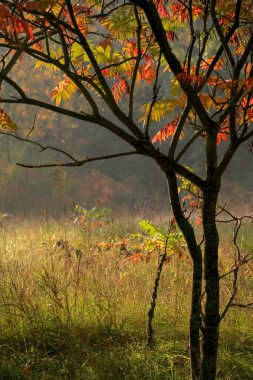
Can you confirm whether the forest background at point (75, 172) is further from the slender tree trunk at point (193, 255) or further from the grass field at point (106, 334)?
the slender tree trunk at point (193, 255)

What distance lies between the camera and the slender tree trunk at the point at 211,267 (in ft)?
8.68

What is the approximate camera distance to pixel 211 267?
264 centimetres

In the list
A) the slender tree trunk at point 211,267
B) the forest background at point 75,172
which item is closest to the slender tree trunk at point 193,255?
the slender tree trunk at point 211,267

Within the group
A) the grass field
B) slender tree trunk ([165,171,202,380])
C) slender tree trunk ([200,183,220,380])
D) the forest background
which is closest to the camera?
slender tree trunk ([200,183,220,380])

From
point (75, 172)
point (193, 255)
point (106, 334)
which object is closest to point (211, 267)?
point (193, 255)

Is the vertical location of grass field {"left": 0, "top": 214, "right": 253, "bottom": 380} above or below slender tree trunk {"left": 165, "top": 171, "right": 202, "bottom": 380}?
below

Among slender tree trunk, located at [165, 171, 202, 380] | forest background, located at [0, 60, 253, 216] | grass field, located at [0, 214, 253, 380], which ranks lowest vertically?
grass field, located at [0, 214, 253, 380]

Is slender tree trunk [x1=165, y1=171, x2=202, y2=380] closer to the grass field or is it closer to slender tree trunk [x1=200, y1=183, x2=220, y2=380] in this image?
slender tree trunk [x1=200, y1=183, x2=220, y2=380]

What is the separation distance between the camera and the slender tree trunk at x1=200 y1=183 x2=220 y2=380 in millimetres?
2646

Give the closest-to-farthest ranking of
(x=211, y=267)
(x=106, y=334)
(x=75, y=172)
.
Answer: (x=211, y=267) → (x=106, y=334) → (x=75, y=172)

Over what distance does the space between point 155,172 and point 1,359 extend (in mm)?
21176

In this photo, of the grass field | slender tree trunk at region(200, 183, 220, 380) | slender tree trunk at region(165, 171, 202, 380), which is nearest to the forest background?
the grass field

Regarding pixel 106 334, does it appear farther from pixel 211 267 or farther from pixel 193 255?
pixel 211 267

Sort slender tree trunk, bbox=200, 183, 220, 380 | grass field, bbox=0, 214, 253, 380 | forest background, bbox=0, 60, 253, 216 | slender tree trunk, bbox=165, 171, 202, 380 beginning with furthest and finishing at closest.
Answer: forest background, bbox=0, 60, 253, 216 → grass field, bbox=0, 214, 253, 380 → slender tree trunk, bbox=165, 171, 202, 380 → slender tree trunk, bbox=200, 183, 220, 380
